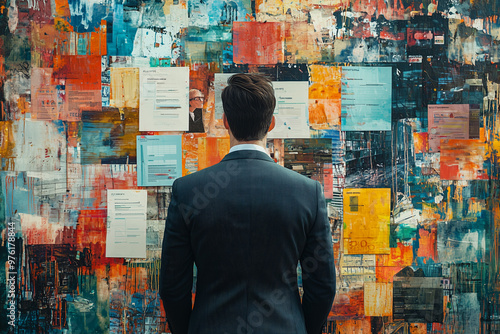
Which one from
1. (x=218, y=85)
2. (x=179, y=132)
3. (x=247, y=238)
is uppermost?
(x=218, y=85)

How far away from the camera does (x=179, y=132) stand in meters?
1.87

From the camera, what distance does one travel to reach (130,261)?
1.88m

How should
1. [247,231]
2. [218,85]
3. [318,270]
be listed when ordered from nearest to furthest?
[247,231] → [318,270] → [218,85]

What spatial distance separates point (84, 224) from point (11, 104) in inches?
30.2

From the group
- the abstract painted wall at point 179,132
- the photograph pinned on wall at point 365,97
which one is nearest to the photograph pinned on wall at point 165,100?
the abstract painted wall at point 179,132

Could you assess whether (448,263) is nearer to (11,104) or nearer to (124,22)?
(124,22)

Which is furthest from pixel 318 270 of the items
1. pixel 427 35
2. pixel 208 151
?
pixel 427 35

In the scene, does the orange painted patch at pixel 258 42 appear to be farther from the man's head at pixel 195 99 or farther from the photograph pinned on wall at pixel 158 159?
the photograph pinned on wall at pixel 158 159

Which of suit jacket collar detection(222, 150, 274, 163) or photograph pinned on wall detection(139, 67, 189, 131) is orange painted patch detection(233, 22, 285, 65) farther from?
suit jacket collar detection(222, 150, 274, 163)

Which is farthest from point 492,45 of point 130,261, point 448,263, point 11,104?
point 11,104

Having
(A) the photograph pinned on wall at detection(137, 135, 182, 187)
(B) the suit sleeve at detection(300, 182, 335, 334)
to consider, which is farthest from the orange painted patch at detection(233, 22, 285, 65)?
(B) the suit sleeve at detection(300, 182, 335, 334)

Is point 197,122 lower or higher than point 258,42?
lower

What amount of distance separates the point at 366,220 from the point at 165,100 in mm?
1278

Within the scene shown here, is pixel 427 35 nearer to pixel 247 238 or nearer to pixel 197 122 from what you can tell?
pixel 197 122
